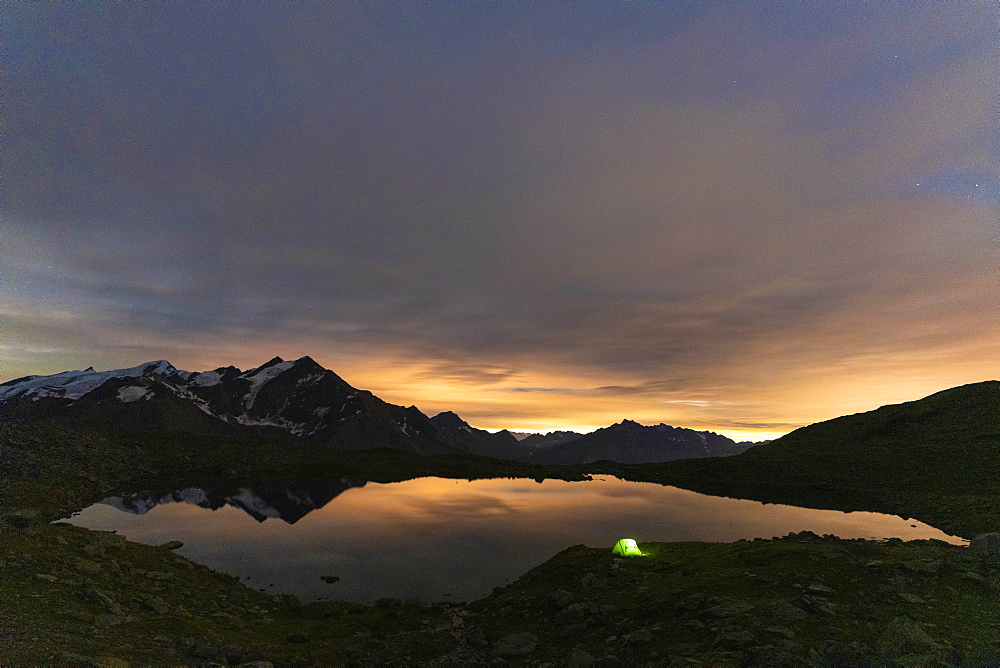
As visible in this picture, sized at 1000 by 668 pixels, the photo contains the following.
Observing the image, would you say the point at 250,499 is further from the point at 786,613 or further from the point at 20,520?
the point at 786,613

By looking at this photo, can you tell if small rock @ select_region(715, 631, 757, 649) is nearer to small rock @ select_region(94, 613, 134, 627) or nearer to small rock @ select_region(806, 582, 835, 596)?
small rock @ select_region(806, 582, 835, 596)

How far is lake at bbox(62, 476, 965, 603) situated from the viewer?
1519 inches

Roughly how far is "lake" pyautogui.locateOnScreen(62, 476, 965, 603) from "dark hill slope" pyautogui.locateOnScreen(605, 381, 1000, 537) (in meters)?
8.80

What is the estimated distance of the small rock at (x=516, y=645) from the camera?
21.8 m

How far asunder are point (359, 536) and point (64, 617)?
4019cm

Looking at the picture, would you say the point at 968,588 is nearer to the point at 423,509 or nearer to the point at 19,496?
the point at 423,509

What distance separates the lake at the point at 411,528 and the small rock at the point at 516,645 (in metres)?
10.9

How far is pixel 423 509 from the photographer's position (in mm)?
79750

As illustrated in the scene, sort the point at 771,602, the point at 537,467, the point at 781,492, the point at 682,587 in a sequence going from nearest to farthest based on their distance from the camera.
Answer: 1. the point at 771,602
2. the point at 682,587
3. the point at 781,492
4. the point at 537,467

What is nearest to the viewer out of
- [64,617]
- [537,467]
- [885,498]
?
[64,617]

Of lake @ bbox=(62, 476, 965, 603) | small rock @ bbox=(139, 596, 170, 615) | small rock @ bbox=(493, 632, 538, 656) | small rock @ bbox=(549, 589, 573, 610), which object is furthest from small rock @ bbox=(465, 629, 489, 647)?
small rock @ bbox=(139, 596, 170, 615)

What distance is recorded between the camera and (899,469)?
299 ft

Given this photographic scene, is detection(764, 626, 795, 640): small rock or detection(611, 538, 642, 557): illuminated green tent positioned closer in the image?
detection(764, 626, 795, 640): small rock

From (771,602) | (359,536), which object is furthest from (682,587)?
(359,536)
